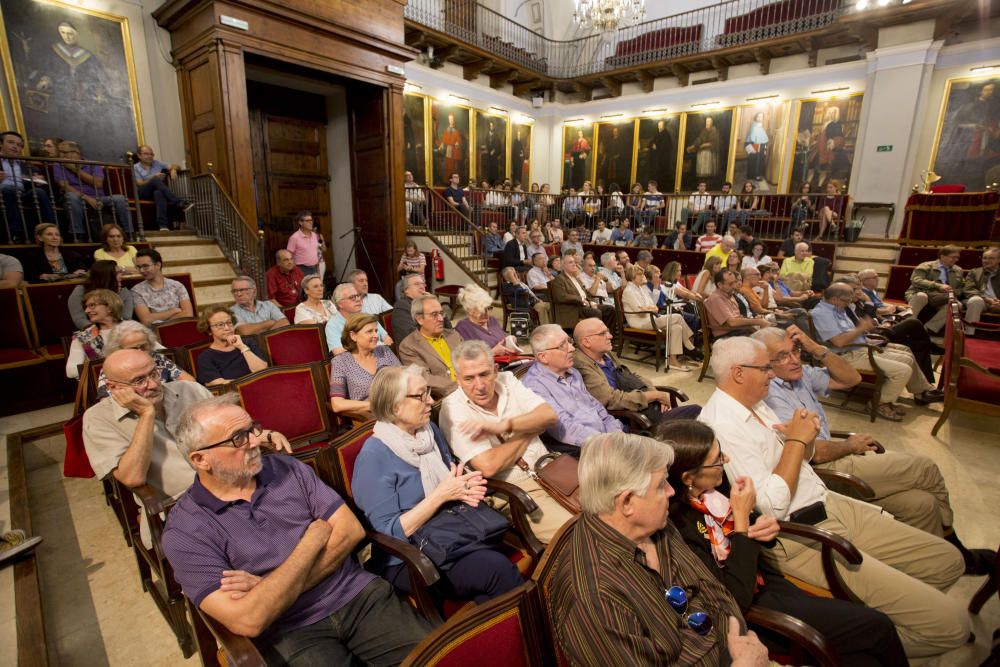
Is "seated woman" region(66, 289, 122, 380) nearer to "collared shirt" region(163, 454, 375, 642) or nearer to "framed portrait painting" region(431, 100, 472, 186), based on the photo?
"collared shirt" region(163, 454, 375, 642)

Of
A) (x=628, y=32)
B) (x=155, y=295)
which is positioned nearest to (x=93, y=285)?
(x=155, y=295)

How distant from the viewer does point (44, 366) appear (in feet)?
12.3

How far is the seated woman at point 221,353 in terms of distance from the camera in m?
2.78

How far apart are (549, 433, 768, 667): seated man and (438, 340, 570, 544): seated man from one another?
1.98 feet

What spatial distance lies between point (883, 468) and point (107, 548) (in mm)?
3760

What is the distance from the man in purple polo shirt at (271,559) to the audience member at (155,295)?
315cm

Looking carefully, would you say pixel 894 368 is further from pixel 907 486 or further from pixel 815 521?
pixel 815 521

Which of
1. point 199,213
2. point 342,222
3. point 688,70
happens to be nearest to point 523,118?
point 688,70

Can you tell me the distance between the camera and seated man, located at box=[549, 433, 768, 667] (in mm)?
1057

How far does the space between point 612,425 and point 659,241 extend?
1001cm

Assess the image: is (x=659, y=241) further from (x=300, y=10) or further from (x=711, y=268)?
(x=300, y=10)

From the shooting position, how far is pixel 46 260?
4.39 metres

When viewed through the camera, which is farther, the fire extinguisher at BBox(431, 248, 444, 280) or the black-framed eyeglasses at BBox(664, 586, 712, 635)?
the fire extinguisher at BBox(431, 248, 444, 280)

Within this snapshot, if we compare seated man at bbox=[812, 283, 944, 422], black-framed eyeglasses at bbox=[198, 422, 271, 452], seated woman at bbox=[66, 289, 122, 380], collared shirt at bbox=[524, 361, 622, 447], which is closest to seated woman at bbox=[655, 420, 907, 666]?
collared shirt at bbox=[524, 361, 622, 447]
